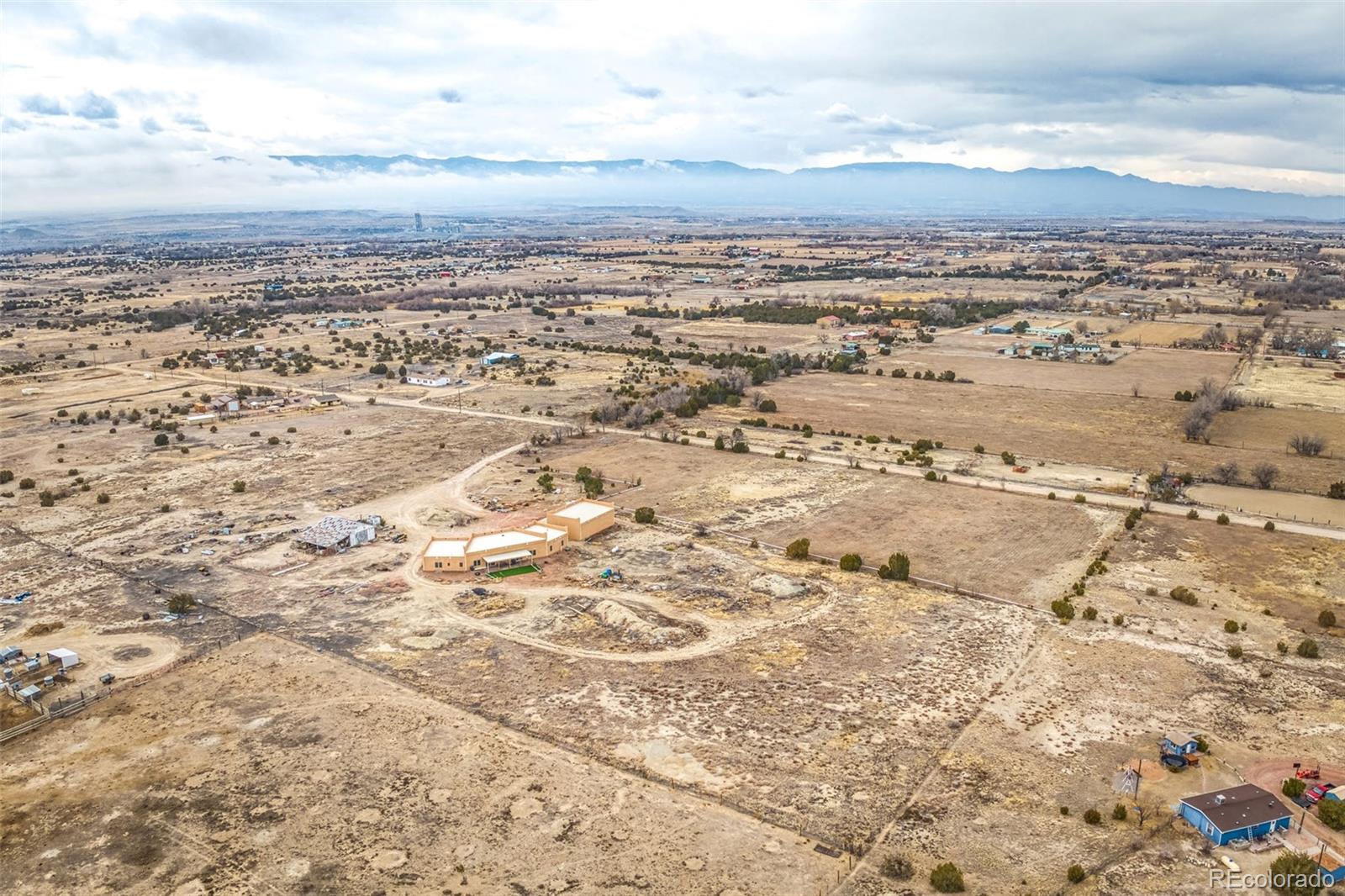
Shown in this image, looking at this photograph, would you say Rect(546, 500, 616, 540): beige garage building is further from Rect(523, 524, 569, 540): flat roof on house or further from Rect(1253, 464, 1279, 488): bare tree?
Rect(1253, 464, 1279, 488): bare tree

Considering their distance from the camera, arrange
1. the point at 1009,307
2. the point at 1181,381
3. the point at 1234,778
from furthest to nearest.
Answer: the point at 1009,307 < the point at 1181,381 < the point at 1234,778

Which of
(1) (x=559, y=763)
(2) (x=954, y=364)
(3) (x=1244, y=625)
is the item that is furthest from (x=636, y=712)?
(2) (x=954, y=364)

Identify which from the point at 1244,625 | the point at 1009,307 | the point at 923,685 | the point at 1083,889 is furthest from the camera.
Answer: the point at 1009,307

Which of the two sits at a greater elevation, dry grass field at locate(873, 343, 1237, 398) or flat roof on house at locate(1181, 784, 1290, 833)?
dry grass field at locate(873, 343, 1237, 398)

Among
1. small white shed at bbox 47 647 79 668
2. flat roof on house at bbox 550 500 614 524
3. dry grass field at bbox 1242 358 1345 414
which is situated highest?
dry grass field at bbox 1242 358 1345 414

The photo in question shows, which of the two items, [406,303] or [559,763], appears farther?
[406,303]

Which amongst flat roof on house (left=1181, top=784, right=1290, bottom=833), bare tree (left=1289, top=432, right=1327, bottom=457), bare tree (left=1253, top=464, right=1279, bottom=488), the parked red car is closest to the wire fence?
flat roof on house (left=1181, top=784, right=1290, bottom=833)

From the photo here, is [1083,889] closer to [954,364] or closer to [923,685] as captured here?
[923,685]

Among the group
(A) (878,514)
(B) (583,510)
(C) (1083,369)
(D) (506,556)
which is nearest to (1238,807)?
Answer: (A) (878,514)

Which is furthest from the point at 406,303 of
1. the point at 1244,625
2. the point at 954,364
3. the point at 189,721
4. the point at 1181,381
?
the point at 1244,625
